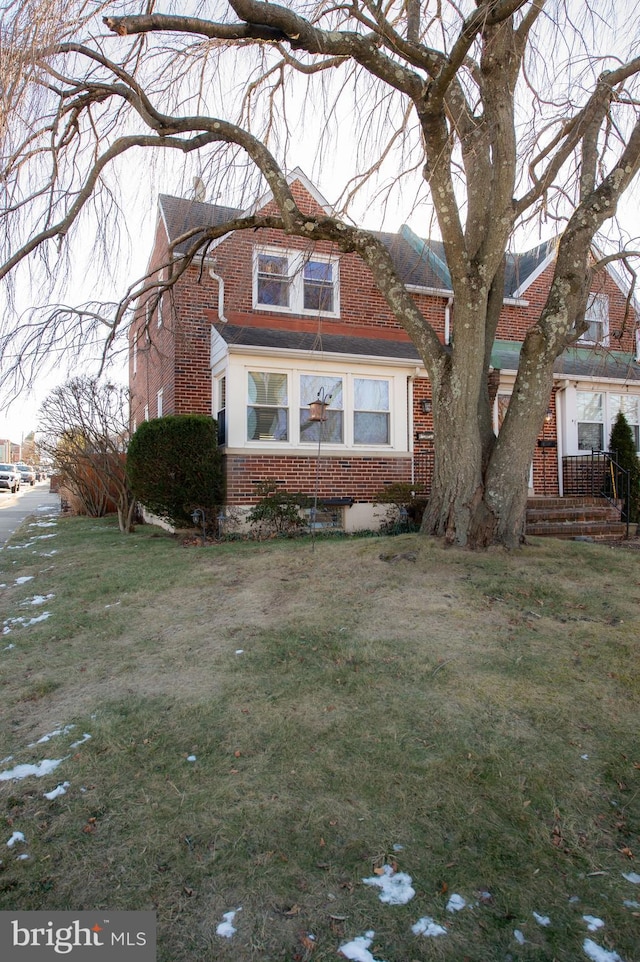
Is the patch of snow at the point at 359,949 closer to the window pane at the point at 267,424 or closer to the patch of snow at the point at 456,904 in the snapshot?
the patch of snow at the point at 456,904

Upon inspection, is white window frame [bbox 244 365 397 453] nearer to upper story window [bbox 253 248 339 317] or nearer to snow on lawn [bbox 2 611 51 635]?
upper story window [bbox 253 248 339 317]

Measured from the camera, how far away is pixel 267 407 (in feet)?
35.6

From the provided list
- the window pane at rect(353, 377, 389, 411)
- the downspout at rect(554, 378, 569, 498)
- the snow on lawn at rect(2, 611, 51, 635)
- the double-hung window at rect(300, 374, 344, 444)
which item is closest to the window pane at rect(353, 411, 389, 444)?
the window pane at rect(353, 377, 389, 411)

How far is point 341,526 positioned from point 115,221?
21.5 ft

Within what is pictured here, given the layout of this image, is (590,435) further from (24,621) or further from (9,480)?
(9,480)

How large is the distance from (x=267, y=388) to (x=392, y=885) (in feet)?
30.5

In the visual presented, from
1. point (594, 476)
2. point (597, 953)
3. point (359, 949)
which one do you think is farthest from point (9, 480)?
point (597, 953)

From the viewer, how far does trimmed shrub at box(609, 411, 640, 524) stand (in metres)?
11.5

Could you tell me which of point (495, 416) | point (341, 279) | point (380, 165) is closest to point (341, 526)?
point (495, 416)

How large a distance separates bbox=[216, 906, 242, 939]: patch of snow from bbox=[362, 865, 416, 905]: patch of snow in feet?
1.67

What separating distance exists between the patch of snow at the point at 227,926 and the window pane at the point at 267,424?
9.00 m

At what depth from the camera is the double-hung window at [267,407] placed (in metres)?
10.7

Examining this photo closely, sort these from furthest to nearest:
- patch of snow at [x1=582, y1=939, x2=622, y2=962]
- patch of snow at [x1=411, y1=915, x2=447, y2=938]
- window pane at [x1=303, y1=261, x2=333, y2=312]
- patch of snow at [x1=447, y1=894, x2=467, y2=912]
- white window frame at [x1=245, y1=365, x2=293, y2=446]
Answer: window pane at [x1=303, y1=261, x2=333, y2=312], white window frame at [x1=245, y1=365, x2=293, y2=446], patch of snow at [x1=447, y1=894, x2=467, y2=912], patch of snow at [x1=411, y1=915, x2=447, y2=938], patch of snow at [x1=582, y1=939, x2=622, y2=962]

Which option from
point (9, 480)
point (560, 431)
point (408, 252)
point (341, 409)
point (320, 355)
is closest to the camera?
point (320, 355)
